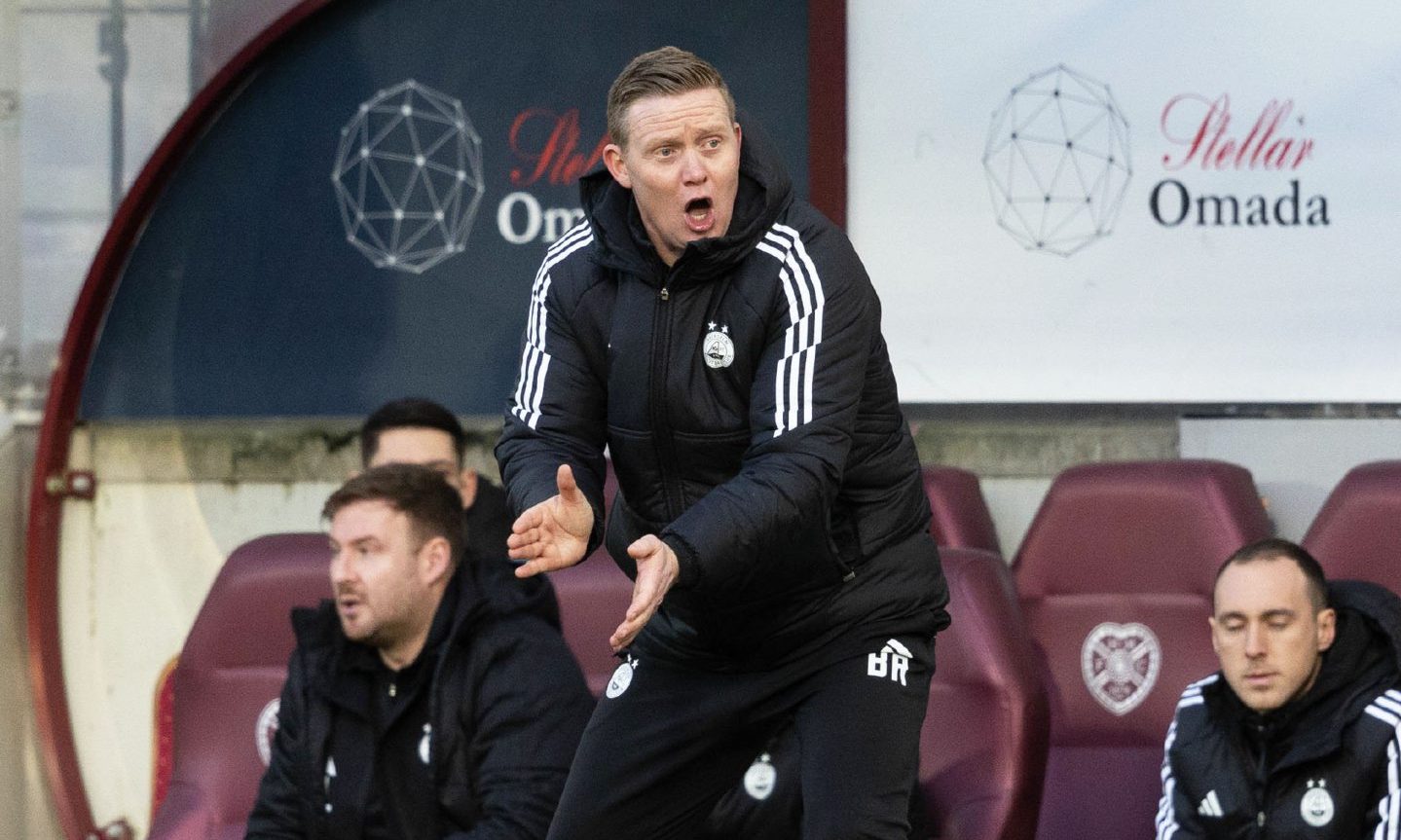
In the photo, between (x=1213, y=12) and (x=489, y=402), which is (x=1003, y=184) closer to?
(x=1213, y=12)

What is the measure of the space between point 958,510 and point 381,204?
1.86 metres

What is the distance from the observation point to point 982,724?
4426mm

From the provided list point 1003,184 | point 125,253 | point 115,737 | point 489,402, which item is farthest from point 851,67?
point 115,737

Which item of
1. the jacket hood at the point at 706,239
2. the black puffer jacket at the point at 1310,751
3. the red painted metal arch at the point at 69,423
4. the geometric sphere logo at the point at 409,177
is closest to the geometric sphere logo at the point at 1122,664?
the black puffer jacket at the point at 1310,751

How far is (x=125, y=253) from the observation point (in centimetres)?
620

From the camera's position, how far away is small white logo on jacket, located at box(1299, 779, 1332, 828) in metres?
4.29

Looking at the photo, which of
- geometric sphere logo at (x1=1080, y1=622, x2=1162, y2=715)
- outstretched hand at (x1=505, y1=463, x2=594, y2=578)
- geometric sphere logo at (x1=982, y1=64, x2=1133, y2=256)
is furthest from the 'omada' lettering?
outstretched hand at (x1=505, y1=463, x2=594, y2=578)

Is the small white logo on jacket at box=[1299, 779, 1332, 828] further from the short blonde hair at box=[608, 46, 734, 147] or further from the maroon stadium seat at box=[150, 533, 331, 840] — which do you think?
the maroon stadium seat at box=[150, 533, 331, 840]

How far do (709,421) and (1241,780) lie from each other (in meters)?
1.70

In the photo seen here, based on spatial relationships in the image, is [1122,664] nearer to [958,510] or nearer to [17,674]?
[958,510]

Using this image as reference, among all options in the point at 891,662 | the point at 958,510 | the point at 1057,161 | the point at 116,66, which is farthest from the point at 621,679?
the point at 116,66

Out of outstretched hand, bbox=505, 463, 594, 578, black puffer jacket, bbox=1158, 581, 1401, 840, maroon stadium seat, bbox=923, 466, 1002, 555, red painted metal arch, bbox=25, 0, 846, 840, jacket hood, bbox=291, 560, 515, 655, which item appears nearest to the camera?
outstretched hand, bbox=505, 463, 594, 578

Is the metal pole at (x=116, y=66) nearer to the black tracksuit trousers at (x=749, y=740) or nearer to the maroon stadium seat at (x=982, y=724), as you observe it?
the maroon stadium seat at (x=982, y=724)

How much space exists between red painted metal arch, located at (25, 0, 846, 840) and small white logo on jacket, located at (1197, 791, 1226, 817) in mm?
3206
